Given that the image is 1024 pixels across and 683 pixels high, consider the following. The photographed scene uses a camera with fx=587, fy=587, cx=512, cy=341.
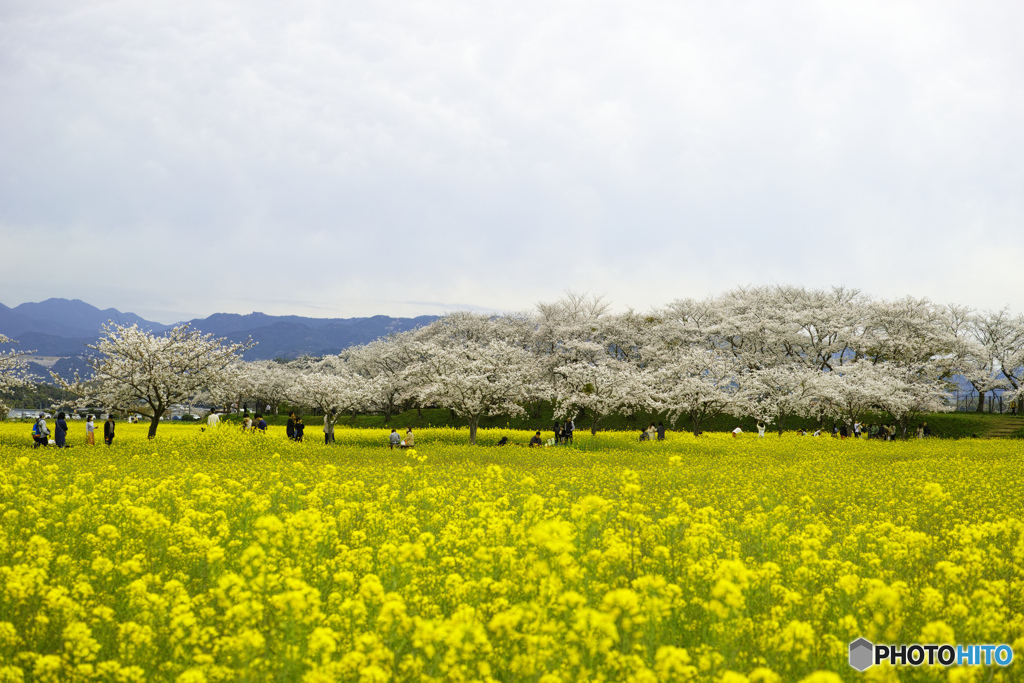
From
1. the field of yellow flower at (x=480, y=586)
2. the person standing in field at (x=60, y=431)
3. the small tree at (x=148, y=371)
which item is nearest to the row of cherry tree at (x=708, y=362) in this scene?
the small tree at (x=148, y=371)

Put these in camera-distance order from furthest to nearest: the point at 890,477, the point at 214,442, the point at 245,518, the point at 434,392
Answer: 1. the point at 434,392
2. the point at 214,442
3. the point at 890,477
4. the point at 245,518

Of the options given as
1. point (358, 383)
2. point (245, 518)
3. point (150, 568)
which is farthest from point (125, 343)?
point (150, 568)

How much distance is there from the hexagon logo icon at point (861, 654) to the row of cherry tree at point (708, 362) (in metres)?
28.6

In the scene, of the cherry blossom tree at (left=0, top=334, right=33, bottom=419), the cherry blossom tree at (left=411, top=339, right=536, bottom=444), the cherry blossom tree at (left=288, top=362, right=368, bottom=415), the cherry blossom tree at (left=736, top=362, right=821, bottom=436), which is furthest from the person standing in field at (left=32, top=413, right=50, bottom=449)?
the cherry blossom tree at (left=736, top=362, right=821, bottom=436)

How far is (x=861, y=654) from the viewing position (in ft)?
17.6

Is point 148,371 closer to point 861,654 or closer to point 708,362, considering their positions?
point 861,654

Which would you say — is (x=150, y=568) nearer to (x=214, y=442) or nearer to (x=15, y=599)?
(x=15, y=599)

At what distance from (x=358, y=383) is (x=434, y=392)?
5.31 metres

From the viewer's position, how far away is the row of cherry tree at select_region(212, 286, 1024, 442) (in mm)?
37125

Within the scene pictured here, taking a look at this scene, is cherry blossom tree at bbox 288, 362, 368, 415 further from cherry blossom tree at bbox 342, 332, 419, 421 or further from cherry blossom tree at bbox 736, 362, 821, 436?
cherry blossom tree at bbox 736, 362, 821, 436

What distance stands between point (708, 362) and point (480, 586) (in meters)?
47.0

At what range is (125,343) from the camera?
29203mm

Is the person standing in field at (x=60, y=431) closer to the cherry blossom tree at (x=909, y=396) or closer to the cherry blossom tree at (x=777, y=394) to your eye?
the cherry blossom tree at (x=777, y=394)

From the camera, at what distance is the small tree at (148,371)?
2817 cm
